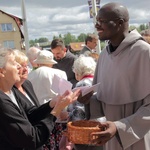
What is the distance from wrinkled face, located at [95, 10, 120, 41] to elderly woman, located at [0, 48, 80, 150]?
0.50 m

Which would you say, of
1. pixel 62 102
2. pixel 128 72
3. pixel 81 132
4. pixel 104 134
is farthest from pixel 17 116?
pixel 128 72

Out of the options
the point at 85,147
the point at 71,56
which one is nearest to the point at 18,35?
the point at 71,56

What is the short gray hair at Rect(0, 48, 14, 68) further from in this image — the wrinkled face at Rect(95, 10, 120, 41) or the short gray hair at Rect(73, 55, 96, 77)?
the short gray hair at Rect(73, 55, 96, 77)

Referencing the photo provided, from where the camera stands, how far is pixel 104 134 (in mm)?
2039

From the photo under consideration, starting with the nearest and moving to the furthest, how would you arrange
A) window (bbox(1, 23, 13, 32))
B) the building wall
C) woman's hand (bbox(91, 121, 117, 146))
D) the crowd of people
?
woman's hand (bbox(91, 121, 117, 146))
the crowd of people
the building wall
window (bbox(1, 23, 13, 32))

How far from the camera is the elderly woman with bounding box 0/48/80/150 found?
2.13 metres

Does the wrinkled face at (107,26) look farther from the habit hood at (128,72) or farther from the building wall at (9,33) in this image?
the building wall at (9,33)

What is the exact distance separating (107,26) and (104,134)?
2.65 feet

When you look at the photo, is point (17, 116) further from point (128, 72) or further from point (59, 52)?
point (59, 52)

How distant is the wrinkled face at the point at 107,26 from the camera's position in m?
2.30

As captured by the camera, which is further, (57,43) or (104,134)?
(57,43)

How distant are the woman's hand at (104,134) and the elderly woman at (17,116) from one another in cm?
38

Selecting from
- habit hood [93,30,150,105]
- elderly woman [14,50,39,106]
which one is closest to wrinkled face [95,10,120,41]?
habit hood [93,30,150,105]

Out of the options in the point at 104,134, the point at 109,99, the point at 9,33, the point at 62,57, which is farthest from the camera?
the point at 9,33
